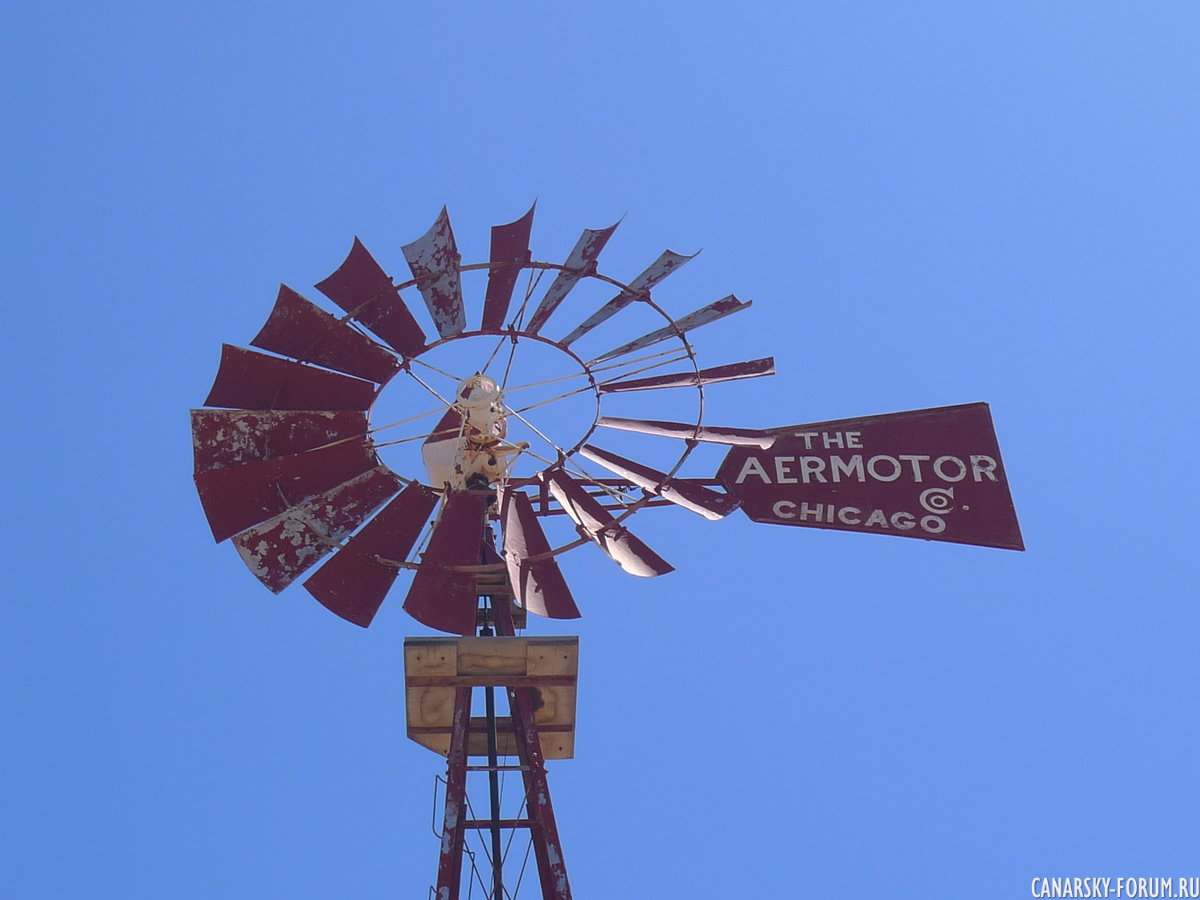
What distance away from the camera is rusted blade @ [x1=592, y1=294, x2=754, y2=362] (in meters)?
7.88

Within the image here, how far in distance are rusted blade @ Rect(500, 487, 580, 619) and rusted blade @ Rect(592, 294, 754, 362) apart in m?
1.09

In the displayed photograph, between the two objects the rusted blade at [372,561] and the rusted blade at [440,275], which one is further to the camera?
the rusted blade at [440,275]

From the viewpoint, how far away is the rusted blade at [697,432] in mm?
7660

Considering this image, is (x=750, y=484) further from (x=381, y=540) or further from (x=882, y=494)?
(x=381, y=540)

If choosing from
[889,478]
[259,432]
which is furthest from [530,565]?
[889,478]

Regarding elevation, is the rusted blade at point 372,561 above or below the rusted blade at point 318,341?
below

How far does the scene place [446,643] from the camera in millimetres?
6887

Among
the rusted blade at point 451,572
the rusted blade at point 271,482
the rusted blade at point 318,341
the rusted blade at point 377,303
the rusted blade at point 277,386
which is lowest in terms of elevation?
the rusted blade at point 451,572

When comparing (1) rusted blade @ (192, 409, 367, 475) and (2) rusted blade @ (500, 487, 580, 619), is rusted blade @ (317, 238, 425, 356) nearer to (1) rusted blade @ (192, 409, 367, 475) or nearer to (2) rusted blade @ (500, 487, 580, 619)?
(1) rusted blade @ (192, 409, 367, 475)

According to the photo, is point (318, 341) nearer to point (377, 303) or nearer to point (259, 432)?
point (377, 303)

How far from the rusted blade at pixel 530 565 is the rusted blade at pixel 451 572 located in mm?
157

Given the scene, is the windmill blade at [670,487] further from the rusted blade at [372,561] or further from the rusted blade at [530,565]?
the rusted blade at [372,561]

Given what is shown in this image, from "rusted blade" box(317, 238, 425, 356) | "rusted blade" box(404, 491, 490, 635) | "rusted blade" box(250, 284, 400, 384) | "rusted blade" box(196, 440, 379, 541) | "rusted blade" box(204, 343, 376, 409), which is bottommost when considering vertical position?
"rusted blade" box(404, 491, 490, 635)

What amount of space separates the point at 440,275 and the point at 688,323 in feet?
4.56
